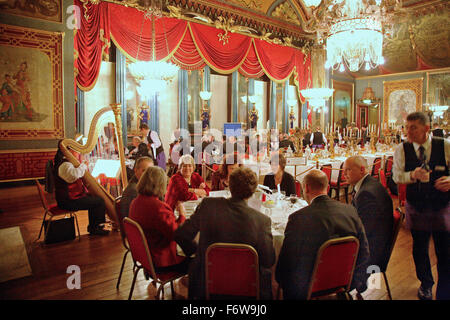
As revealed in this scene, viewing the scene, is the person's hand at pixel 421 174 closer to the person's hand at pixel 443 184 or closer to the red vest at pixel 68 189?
the person's hand at pixel 443 184

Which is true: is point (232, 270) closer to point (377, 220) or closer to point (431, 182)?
point (377, 220)

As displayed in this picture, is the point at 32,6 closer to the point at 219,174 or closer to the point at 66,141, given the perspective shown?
the point at 66,141

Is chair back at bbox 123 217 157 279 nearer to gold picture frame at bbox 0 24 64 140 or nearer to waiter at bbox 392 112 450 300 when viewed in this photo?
waiter at bbox 392 112 450 300

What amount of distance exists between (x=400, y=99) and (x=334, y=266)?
15135 mm

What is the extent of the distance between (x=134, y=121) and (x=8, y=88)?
3.60m

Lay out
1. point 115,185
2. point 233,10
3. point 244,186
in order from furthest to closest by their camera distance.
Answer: point 233,10 < point 115,185 < point 244,186

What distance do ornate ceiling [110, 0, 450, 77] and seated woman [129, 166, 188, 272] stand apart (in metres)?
5.99

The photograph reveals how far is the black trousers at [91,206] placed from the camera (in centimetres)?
402

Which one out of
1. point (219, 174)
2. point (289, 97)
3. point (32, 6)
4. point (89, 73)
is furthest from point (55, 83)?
point (289, 97)

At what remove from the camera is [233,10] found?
9.02m

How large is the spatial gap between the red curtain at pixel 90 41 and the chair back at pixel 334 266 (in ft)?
20.2

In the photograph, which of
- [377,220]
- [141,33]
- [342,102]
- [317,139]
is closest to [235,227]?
[377,220]

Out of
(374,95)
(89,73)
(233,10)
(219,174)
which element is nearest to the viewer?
(219,174)

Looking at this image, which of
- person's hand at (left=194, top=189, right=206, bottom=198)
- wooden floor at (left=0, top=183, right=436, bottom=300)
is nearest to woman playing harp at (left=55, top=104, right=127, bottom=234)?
wooden floor at (left=0, top=183, right=436, bottom=300)
